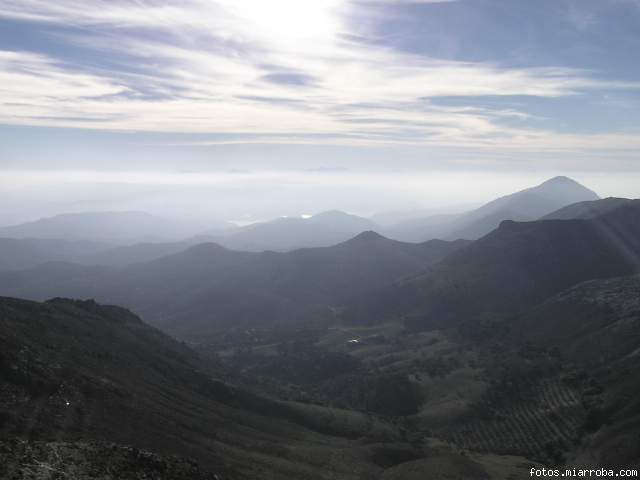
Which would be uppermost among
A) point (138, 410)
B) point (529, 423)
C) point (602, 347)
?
point (138, 410)

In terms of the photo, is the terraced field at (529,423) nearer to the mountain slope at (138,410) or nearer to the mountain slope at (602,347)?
the mountain slope at (602,347)

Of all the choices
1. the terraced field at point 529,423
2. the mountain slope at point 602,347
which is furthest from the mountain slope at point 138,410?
the mountain slope at point 602,347

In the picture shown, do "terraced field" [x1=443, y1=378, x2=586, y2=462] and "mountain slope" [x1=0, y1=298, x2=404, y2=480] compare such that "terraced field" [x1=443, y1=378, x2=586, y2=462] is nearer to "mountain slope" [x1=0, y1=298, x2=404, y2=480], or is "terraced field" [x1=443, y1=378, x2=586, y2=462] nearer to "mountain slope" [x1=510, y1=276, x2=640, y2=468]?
"mountain slope" [x1=510, y1=276, x2=640, y2=468]

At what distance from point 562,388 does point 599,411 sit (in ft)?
81.4

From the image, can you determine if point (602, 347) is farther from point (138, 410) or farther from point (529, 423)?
point (138, 410)

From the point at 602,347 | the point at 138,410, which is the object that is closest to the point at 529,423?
the point at 602,347

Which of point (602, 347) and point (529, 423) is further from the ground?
point (602, 347)

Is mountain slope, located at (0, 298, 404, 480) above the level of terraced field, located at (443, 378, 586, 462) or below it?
above

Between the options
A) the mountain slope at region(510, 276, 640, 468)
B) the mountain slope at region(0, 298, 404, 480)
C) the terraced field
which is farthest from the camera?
the terraced field

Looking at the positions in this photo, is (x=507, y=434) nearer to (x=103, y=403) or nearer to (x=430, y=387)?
(x=430, y=387)

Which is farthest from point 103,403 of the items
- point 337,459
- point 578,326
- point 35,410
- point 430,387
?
point 578,326

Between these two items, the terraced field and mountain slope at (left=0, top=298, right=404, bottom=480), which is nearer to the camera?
mountain slope at (left=0, top=298, right=404, bottom=480)

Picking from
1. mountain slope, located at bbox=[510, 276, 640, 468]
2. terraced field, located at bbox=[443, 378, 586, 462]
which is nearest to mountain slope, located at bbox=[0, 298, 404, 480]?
terraced field, located at bbox=[443, 378, 586, 462]

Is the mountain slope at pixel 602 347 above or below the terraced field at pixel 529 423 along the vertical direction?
above
